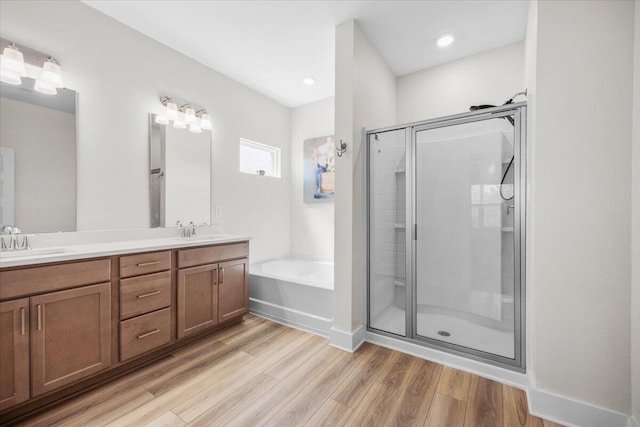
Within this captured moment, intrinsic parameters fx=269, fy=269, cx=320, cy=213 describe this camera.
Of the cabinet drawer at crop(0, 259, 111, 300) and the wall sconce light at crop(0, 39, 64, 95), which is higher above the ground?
the wall sconce light at crop(0, 39, 64, 95)

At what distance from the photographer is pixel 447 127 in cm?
201

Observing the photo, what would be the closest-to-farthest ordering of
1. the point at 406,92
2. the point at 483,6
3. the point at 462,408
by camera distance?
the point at 462,408 → the point at 483,6 → the point at 406,92

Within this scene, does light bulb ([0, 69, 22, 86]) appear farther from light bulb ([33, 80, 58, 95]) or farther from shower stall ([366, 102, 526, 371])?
shower stall ([366, 102, 526, 371])

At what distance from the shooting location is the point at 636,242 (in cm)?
124

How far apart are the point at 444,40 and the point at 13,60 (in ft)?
10.4

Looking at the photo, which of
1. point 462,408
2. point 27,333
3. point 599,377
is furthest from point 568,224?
point 27,333

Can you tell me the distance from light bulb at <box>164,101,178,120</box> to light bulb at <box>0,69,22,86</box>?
0.92 m

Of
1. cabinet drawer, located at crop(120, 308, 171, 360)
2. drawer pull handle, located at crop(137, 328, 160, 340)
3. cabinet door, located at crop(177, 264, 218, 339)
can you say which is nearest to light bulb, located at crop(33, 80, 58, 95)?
cabinet door, located at crop(177, 264, 218, 339)

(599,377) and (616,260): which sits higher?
(616,260)

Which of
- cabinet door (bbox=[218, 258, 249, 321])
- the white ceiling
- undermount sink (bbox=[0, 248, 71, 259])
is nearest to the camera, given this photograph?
undermount sink (bbox=[0, 248, 71, 259])

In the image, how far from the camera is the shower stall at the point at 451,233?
5.89 ft

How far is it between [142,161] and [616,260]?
324cm

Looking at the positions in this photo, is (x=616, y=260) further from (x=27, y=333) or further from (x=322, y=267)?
(x=27, y=333)

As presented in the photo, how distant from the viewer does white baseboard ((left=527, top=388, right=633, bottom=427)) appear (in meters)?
1.31
